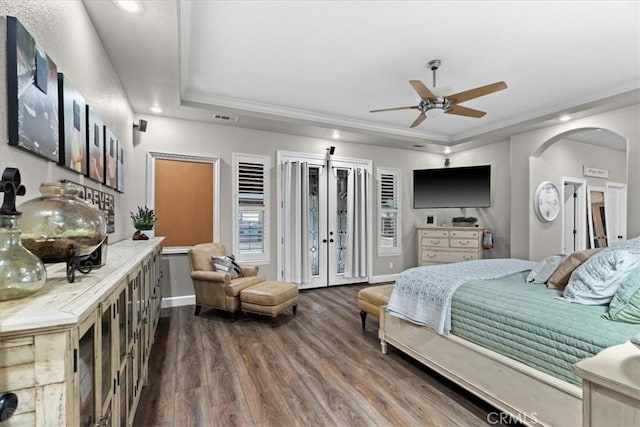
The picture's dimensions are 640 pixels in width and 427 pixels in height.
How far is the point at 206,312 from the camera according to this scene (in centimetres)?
400

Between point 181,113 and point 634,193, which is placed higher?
point 181,113

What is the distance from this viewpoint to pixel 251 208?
189 inches

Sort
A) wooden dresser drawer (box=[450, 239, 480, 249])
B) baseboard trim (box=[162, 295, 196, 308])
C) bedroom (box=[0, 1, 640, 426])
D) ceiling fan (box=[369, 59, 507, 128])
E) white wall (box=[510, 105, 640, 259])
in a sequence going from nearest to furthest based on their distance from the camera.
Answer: bedroom (box=[0, 1, 640, 426]) < ceiling fan (box=[369, 59, 507, 128]) < white wall (box=[510, 105, 640, 259]) < baseboard trim (box=[162, 295, 196, 308]) < wooden dresser drawer (box=[450, 239, 480, 249])

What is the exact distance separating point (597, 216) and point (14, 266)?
28.9 feet

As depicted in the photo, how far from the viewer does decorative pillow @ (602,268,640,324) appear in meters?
1.59

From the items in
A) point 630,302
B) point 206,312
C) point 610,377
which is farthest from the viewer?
point 206,312

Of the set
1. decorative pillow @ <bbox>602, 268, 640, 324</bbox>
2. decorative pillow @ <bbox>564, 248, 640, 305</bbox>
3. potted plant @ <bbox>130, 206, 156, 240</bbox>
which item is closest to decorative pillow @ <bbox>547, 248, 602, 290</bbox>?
decorative pillow @ <bbox>564, 248, 640, 305</bbox>

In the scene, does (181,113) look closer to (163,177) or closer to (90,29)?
(163,177)

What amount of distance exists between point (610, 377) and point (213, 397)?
2222 mm

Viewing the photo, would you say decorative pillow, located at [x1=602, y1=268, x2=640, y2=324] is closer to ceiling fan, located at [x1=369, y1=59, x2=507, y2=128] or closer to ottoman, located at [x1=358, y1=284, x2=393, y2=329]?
ottoman, located at [x1=358, y1=284, x2=393, y2=329]

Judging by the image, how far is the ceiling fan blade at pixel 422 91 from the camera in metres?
2.86

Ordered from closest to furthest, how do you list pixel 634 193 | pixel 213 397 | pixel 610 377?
pixel 610 377 → pixel 213 397 → pixel 634 193

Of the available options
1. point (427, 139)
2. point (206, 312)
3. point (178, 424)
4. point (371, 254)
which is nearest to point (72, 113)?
point (178, 424)

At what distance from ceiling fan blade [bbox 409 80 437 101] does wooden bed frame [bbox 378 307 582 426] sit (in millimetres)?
2186
